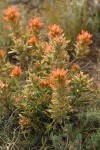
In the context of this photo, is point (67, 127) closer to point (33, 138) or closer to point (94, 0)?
point (33, 138)

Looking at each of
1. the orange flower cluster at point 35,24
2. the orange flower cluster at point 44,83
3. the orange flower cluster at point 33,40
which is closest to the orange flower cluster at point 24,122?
the orange flower cluster at point 44,83

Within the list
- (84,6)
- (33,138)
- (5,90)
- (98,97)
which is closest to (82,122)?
(98,97)

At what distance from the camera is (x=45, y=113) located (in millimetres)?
2305

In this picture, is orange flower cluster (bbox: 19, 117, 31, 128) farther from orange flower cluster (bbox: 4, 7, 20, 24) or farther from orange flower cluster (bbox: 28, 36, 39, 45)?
orange flower cluster (bbox: 4, 7, 20, 24)

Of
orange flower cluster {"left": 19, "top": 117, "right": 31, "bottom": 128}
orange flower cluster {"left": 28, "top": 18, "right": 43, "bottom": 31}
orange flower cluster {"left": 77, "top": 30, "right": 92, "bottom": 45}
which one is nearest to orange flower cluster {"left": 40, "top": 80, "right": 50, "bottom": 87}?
orange flower cluster {"left": 19, "top": 117, "right": 31, "bottom": 128}

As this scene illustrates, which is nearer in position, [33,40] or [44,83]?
[44,83]

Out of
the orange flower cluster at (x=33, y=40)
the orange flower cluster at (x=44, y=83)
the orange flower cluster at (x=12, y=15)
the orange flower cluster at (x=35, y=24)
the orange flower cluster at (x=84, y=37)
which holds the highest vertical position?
the orange flower cluster at (x=12, y=15)

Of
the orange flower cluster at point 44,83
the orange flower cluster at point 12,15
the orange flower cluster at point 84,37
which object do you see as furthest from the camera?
the orange flower cluster at point 12,15

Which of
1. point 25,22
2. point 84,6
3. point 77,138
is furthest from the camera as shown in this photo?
point 25,22

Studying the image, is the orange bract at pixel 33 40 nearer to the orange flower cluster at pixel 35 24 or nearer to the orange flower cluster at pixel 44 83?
the orange flower cluster at pixel 35 24

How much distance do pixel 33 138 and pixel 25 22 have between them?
1.64m

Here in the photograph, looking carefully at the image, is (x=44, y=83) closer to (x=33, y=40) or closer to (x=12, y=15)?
(x=33, y=40)

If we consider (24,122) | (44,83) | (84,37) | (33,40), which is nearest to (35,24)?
(33,40)

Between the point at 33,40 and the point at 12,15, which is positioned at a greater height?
the point at 12,15
